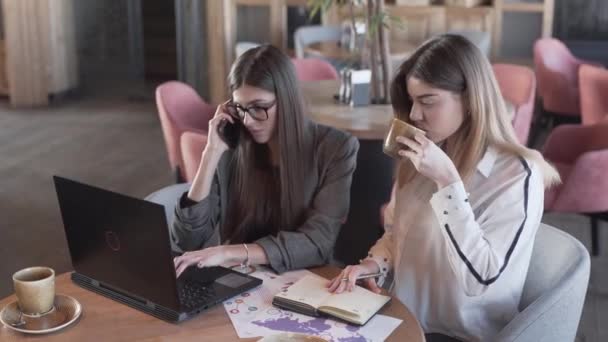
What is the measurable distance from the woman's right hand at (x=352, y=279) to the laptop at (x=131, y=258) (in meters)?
0.19

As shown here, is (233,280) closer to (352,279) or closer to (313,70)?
(352,279)

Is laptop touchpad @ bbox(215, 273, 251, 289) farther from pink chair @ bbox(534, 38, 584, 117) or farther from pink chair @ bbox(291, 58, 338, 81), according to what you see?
pink chair @ bbox(534, 38, 584, 117)

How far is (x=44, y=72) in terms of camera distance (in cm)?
825

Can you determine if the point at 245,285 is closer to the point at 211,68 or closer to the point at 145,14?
the point at 211,68

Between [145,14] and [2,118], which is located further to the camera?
[145,14]

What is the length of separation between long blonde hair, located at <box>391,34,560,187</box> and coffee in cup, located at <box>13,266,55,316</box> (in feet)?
3.36

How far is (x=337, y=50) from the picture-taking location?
6.03 metres

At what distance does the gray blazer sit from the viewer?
2.25 metres

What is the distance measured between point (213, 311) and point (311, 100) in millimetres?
2471

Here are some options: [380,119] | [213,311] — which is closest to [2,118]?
[380,119]

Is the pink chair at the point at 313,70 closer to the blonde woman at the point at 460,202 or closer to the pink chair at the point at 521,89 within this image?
the pink chair at the point at 521,89

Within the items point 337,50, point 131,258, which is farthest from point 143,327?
point 337,50

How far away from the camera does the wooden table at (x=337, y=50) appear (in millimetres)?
5816

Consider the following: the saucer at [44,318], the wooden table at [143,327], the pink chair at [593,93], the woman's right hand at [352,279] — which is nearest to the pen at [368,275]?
the woman's right hand at [352,279]
